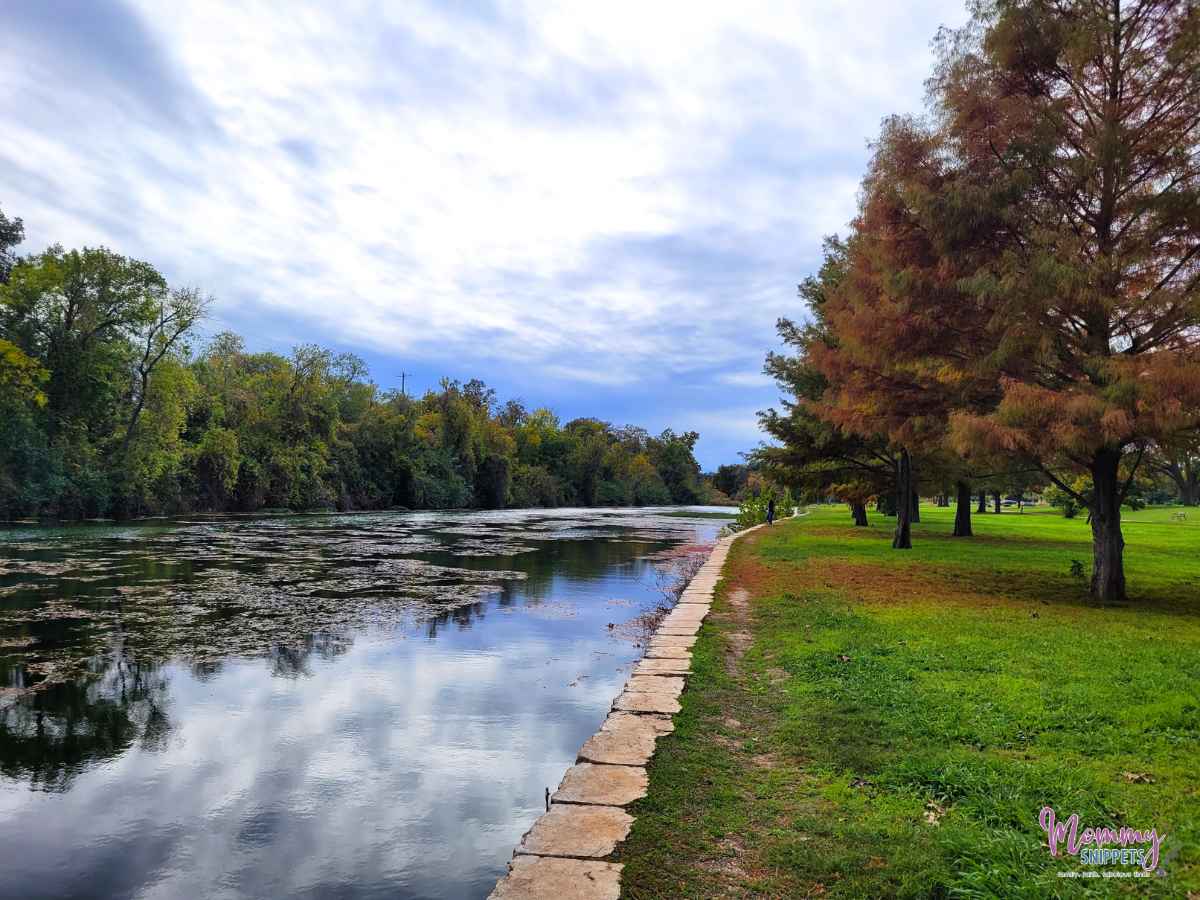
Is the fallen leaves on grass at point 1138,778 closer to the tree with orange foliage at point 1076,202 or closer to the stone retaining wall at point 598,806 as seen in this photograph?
the stone retaining wall at point 598,806

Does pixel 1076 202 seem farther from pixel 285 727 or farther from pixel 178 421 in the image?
pixel 178 421

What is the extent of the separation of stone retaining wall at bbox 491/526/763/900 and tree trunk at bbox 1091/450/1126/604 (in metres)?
7.73

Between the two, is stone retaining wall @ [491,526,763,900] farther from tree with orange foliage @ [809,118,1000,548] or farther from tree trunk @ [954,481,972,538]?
tree trunk @ [954,481,972,538]

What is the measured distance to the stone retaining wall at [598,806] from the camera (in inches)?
112

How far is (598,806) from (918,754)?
192 cm

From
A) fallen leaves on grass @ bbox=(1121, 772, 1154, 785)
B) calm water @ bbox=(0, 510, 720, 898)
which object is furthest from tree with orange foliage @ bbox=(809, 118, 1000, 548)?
fallen leaves on grass @ bbox=(1121, 772, 1154, 785)

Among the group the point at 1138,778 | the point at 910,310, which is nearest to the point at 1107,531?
the point at 910,310

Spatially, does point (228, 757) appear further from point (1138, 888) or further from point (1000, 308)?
point (1000, 308)

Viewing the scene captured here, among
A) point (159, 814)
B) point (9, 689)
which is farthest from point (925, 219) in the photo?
point (9, 689)

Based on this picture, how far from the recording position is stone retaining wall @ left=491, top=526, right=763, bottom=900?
285 cm

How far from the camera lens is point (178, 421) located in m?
34.8

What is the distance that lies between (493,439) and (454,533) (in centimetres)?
4239

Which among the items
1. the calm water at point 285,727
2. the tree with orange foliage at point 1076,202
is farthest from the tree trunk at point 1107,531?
the calm water at point 285,727

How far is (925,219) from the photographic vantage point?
980 centimetres
